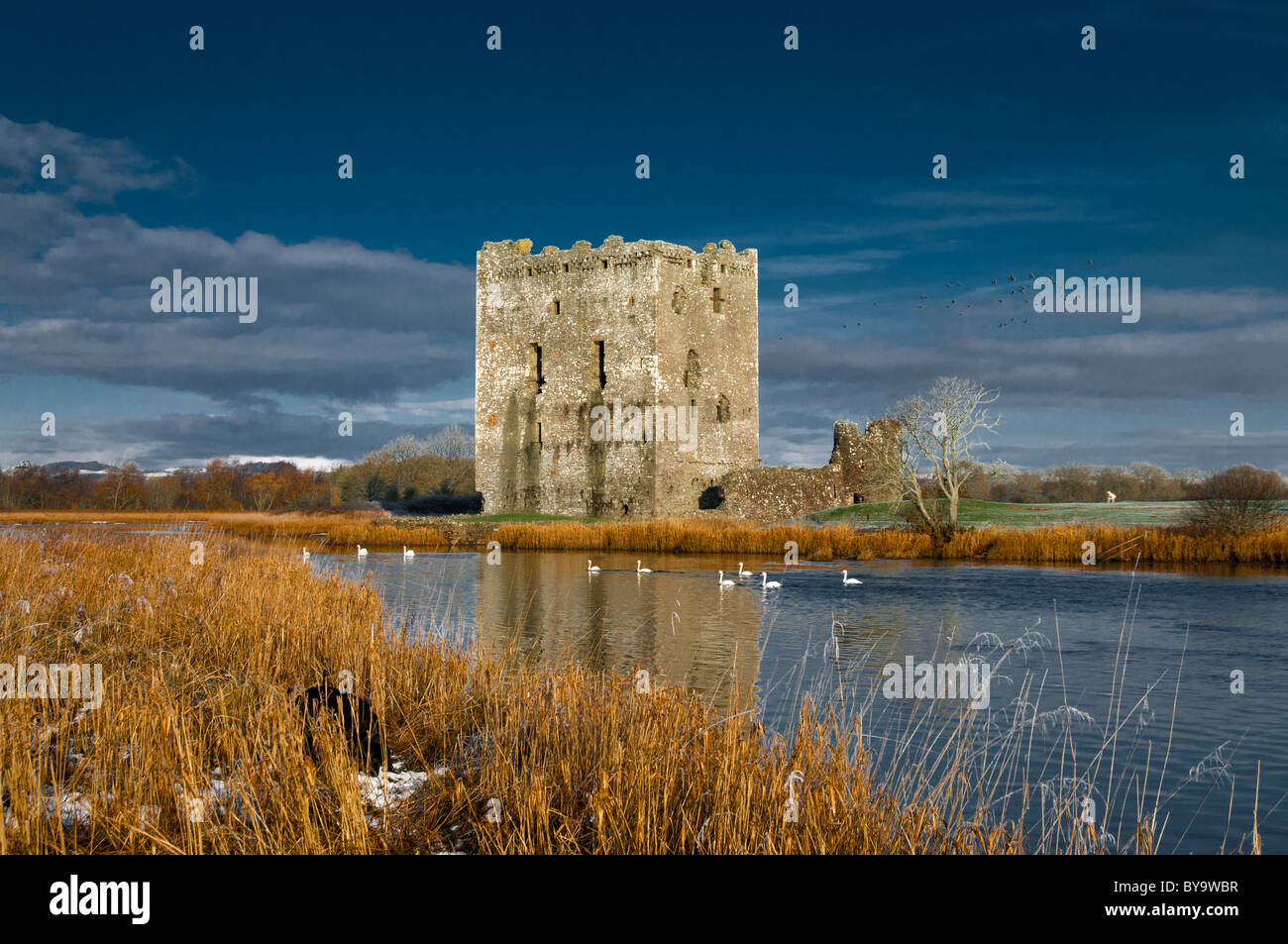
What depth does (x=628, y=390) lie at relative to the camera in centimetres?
3681

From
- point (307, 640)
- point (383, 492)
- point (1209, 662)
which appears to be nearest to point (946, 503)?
point (1209, 662)

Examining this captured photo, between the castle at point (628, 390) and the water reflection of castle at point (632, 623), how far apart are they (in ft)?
48.9

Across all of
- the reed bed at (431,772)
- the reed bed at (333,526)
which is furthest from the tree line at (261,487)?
the reed bed at (431,772)

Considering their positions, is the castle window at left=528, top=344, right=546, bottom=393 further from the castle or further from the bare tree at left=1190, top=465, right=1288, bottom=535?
the bare tree at left=1190, top=465, right=1288, bottom=535

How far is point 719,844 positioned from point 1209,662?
828 cm

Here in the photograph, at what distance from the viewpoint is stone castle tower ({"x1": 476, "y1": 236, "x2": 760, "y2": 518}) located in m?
36.5

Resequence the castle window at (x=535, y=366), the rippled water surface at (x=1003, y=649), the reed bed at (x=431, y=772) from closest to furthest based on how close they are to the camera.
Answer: the reed bed at (x=431, y=772)
the rippled water surface at (x=1003, y=649)
the castle window at (x=535, y=366)

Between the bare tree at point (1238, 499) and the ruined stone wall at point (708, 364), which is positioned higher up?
the ruined stone wall at point (708, 364)

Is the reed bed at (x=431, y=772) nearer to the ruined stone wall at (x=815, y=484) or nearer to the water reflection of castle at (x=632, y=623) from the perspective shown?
the water reflection of castle at (x=632, y=623)

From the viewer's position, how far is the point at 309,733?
5266 millimetres

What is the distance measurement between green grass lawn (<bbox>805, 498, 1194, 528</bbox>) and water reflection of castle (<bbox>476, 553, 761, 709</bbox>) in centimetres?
1076

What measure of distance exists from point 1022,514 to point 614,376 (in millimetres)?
14924

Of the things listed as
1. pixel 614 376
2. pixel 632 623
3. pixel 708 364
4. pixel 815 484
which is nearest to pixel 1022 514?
pixel 815 484

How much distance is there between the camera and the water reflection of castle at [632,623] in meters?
9.71
